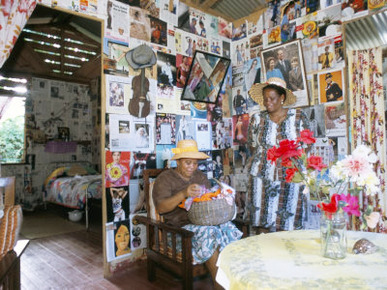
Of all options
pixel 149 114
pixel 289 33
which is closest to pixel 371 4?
pixel 289 33

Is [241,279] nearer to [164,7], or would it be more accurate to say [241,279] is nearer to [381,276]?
[381,276]

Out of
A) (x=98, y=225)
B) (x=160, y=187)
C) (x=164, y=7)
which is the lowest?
(x=98, y=225)

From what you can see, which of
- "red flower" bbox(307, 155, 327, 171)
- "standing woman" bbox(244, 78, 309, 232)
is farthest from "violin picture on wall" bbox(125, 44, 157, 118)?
"red flower" bbox(307, 155, 327, 171)

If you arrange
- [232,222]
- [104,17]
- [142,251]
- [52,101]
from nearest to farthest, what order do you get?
1. [232,222]
2. [104,17]
3. [142,251]
4. [52,101]

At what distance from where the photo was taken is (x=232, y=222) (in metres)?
2.58

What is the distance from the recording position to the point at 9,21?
6.73ft

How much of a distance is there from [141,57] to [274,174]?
1.74 metres

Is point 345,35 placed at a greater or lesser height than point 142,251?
greater

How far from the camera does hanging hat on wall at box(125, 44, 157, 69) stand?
9.80 feet

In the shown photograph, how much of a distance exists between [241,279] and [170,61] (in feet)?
8.88

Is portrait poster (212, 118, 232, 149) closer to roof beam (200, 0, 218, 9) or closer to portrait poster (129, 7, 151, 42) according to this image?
portrait poster (129, 7, 151, 42)

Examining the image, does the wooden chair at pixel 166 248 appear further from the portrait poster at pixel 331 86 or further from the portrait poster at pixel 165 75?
the portrait poster at pixel 331 86

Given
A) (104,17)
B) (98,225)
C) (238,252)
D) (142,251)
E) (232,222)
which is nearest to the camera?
(238,252)

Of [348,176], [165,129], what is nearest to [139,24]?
[165,129]
